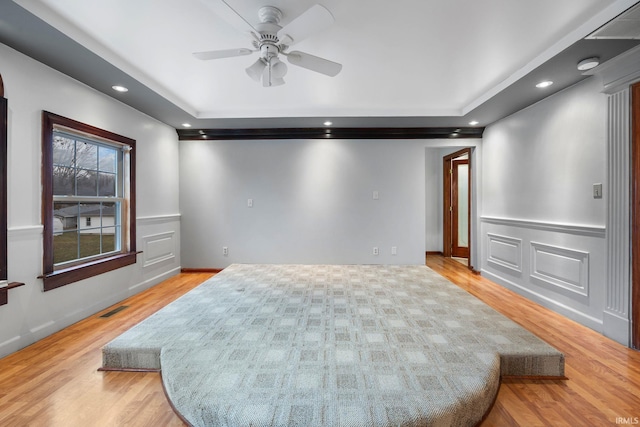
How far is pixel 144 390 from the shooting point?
174 cm

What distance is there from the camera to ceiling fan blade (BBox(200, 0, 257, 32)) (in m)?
1.56

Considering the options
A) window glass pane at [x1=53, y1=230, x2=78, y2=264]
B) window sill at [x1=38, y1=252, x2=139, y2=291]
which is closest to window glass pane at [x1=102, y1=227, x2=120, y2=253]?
window sill at [x1=38, y1=252, x2=139, y2=291]

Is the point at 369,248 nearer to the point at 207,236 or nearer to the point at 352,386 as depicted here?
the point at 207,236

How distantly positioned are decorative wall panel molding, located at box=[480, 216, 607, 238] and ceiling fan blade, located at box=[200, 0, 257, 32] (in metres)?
3.34

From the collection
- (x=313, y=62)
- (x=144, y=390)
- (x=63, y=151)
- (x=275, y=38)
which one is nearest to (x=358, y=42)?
(x=313, y=62)

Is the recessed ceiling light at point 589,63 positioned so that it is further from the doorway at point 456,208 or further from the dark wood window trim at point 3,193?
the dark wood window trim at point 3,193

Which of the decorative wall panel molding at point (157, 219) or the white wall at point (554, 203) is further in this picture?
the decorative wall panel molding at point (157, 219)

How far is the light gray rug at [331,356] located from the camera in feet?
4.61

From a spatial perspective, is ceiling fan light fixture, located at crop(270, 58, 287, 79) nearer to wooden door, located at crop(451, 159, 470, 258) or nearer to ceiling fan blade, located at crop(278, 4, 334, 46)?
ceiling fan blade, located at crop(278, 4, 334, 46)

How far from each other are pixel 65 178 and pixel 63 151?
0.27 meters

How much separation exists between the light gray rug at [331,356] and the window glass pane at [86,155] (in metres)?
1.77

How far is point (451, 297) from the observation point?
2.94m

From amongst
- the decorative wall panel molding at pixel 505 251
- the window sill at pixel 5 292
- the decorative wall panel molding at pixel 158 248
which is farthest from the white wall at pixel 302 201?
the window sill at pixel 5 292

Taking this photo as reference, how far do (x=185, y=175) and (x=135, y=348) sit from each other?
325 centimetres
